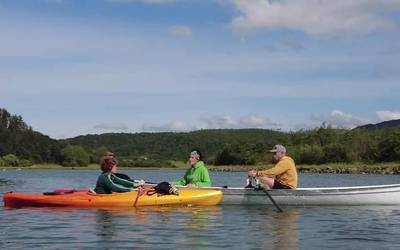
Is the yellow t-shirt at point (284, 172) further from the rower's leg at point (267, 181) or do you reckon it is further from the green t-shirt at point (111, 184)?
the green t-shirt at point (111, 184)

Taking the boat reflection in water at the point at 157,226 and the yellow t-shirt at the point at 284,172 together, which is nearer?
the boat reflection in water at the point at 157,226

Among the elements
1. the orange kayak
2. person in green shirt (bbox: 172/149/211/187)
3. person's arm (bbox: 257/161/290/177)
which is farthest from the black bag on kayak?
person's arm (bbox: 257/161/290/177)

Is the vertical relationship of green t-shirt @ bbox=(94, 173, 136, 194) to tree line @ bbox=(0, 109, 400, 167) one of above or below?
below

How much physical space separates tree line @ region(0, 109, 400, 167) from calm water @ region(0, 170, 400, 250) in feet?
355

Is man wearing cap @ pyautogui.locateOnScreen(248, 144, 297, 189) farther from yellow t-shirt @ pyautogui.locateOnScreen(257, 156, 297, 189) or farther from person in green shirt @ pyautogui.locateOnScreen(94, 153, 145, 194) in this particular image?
person in green shirt @ pyautogui.locateOnScreen(94, 153, 145, 194)

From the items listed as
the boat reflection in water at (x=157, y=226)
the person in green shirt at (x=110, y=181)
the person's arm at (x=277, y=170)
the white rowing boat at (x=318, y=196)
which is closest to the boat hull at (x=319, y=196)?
the white rowing boat at (x=318, y=196)

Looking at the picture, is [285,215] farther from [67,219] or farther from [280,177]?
[67,219]

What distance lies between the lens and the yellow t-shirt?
19.9 meters

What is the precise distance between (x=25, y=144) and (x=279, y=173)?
147911 millimetres

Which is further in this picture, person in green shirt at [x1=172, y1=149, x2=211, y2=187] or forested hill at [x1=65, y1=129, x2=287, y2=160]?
forested hill at [x1=65, y1=129, x2=287, y2=160]

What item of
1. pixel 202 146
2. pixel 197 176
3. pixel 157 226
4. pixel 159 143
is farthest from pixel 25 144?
pixel 157 226

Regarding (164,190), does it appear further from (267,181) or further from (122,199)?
(267,181)

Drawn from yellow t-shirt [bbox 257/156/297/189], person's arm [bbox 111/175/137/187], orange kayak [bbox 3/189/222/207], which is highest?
yellow t-shirt [bbox 257/156/297/189]

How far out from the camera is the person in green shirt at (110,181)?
763 inches
